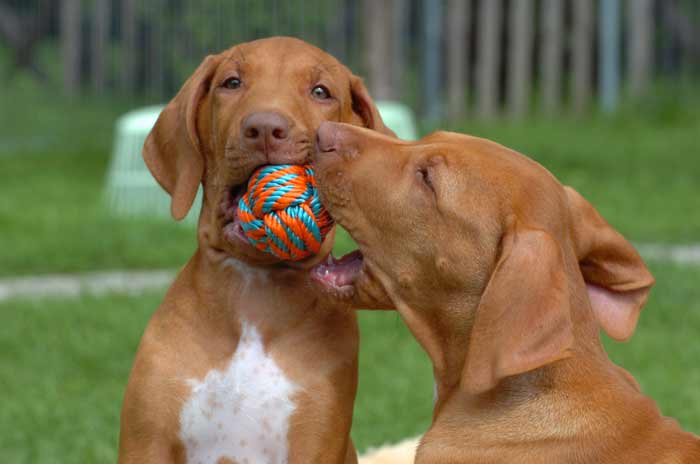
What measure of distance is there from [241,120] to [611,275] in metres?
1.63

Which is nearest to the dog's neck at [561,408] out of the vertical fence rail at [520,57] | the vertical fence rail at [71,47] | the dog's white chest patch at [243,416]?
the dog's white chest patch at [243,416]

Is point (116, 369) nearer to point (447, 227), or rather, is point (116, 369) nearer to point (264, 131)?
point (264, 131)

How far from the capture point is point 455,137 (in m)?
5.02

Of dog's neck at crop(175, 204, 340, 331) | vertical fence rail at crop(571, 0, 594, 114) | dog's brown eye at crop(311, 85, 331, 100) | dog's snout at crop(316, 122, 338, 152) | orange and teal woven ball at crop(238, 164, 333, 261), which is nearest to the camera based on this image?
dog's snout at crop(316, 122, 338, 152)

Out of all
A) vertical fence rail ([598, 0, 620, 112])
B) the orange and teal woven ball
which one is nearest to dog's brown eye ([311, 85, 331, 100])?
the orange and teal woven ball

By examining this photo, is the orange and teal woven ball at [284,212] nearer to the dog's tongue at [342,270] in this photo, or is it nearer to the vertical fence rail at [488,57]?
the dog's tongue at [342,270]

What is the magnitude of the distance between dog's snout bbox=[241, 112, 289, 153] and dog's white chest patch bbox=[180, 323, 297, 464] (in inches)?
33.3

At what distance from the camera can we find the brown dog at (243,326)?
519 centimetres

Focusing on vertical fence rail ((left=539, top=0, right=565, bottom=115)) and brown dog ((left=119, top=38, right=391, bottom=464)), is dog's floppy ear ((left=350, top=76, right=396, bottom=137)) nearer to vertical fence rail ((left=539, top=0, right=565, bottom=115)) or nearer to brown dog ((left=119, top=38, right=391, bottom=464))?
brown dog ((left=119, top=38, right=391, bottom=464))

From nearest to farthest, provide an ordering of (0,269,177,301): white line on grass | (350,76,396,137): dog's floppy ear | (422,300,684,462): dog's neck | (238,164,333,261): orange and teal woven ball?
(422,300,684,462): dog's neck < (238,164,333,261): orange and teal woven ball < (350,76,396,137): dog's floppy ear < (0,269,177,301): white line on grass

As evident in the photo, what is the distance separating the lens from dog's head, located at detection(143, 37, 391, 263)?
524 cm

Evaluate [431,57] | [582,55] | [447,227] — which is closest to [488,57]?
[431,57]

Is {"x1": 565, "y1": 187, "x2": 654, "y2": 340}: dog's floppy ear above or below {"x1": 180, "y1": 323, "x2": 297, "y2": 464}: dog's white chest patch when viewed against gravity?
above

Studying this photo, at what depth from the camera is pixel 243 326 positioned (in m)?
5.36
